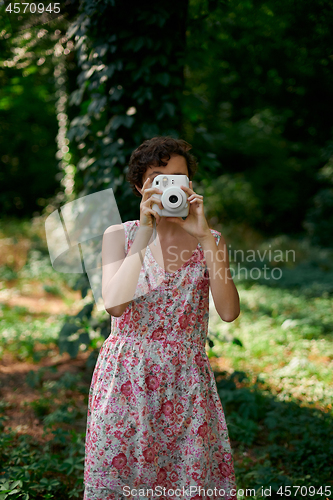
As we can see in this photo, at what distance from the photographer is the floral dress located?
1.36 meters

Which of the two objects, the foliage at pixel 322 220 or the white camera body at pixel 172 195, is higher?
the foliage at pixel 322 220

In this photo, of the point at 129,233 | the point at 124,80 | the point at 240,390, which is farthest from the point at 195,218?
the point at 240,390

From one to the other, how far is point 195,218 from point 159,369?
22.3 inches

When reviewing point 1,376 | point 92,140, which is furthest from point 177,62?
point 1,376

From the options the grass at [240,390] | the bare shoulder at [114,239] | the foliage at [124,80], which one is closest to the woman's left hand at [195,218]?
the bare shoulder at [114,239]

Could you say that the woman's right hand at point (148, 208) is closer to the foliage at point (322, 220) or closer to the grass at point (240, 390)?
the grass at point (240, 390)

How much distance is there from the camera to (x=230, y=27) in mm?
3463

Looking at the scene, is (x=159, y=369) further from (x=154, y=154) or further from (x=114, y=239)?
(x=154, y=154)

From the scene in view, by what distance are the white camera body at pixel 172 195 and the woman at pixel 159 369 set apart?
3 centimetres

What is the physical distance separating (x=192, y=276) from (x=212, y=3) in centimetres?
199

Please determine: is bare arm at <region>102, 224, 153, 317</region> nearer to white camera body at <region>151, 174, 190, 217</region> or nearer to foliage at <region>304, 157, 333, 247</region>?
white camera body at <region>151, 174, 190, 217</region>

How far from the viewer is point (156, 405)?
4.55 feet

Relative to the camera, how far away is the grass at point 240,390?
2098 millimetres

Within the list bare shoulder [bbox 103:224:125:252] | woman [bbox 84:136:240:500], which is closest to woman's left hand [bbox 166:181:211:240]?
woman [bbox 84:136:240:500]
